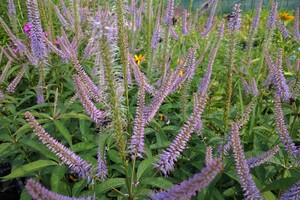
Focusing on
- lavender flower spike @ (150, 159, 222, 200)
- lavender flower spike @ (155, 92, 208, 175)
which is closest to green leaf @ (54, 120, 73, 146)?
lavender flower spike @ (155, 92, 208, 175)

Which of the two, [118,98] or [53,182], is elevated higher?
[118,98]

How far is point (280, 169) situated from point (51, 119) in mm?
1349

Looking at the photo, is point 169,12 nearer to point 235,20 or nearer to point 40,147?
point 235,20

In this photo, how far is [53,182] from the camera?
70.7 inches

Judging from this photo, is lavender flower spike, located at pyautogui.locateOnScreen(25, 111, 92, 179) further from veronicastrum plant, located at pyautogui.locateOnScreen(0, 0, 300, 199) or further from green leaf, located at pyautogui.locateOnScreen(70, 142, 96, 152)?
green leaf, located at pyautogui.locateOnScreen(70, 142, 96, 152)

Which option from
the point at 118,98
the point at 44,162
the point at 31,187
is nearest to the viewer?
the point at 31,187

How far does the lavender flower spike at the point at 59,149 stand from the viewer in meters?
1.20

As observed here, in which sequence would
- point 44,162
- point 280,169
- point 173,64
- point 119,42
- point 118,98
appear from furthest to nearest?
point 173,64
point 280,169
point 44,162
point 119,42
point 118,98

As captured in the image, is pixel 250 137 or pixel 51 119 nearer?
pixel 51 119

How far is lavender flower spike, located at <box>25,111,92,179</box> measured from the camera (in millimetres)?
1196

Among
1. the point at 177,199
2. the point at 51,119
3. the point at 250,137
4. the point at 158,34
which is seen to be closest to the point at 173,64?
the point at 158,34

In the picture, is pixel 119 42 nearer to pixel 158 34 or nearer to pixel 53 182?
pixel 53 182

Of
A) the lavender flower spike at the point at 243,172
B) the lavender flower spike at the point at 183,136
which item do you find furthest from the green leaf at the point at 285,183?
the lavender flower spike at the point at 183,136

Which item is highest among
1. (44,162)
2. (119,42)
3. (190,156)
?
(119,42)
